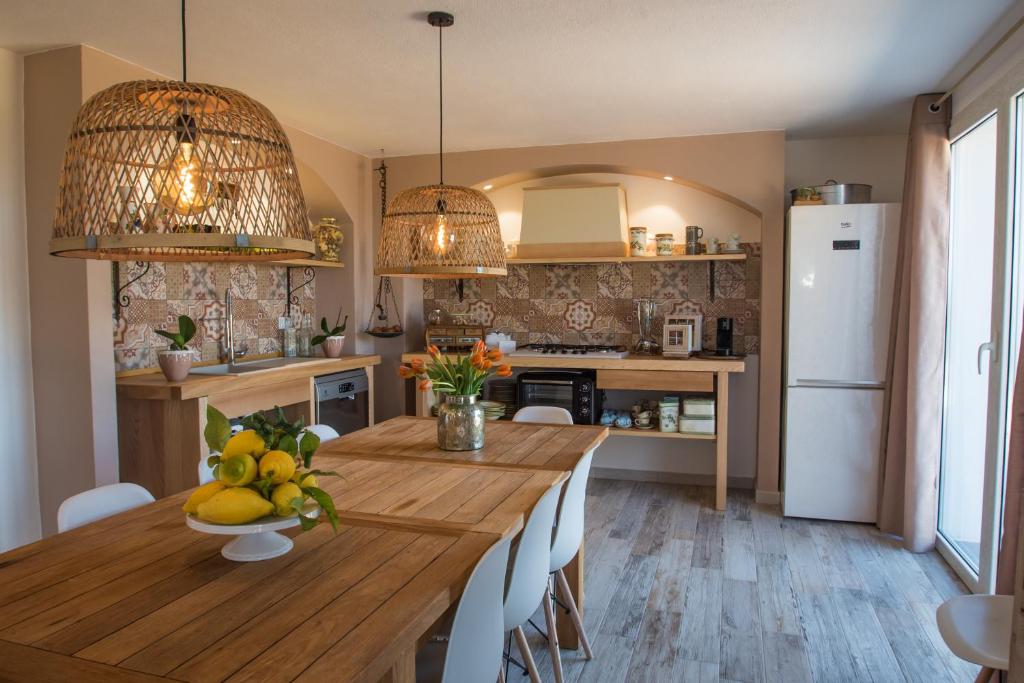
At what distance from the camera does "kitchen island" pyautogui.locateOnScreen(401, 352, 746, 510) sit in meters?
4.35

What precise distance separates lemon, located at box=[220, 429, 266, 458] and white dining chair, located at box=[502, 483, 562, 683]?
671 millimetres

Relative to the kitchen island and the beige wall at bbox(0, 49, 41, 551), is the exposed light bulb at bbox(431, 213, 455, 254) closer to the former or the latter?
the beige wall at bbox(0, 49, 41, 551)

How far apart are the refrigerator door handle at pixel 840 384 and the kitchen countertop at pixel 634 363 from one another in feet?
1.25

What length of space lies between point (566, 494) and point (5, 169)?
2723 mm

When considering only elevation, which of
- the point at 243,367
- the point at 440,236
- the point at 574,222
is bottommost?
the point at 243,367

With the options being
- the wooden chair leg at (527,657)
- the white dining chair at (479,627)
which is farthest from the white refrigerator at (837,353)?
the white dining chair at (479,627)

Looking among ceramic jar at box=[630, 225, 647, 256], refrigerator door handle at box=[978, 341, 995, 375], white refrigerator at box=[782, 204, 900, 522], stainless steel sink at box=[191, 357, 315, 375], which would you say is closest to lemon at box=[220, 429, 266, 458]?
stainless steel sink at box=[191, 357, 315, 375]

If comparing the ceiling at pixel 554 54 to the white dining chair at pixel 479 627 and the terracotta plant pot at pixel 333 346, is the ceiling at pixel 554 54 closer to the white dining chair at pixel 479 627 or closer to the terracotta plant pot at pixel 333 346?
the terracotta plant pot at pixel 333 346

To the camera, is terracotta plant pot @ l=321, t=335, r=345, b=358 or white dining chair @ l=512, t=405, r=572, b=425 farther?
terracotta plant pot @ l=321, t=335, r=345, b=358

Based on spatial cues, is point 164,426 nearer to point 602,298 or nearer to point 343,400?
point 343,400

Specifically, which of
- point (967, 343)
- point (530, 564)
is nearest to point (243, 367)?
point (530, 564)

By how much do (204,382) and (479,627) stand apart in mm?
2431

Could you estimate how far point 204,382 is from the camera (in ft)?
11.1

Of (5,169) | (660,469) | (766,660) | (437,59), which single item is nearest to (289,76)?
(437,59)
